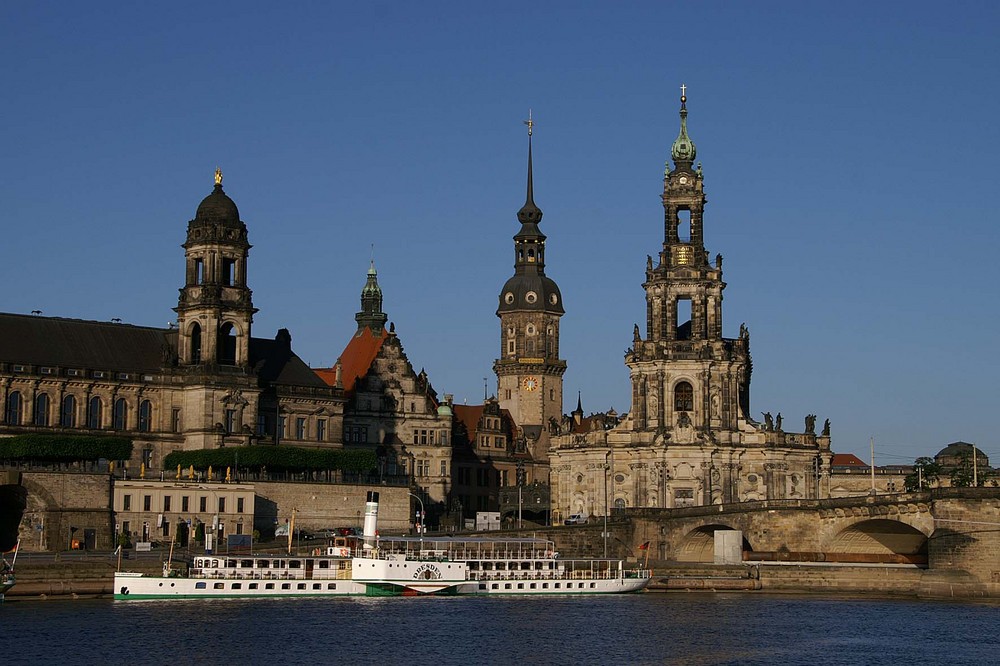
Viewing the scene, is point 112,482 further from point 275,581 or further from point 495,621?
point 495,621

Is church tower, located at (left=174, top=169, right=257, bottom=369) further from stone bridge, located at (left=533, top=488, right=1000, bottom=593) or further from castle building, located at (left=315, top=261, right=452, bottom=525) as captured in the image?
stone bridge, located at (left=533, top=488, right=1000, bottom=593)

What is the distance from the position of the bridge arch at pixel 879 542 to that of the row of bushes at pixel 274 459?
35.0 m

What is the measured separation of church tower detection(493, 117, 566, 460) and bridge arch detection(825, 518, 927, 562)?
161 ft

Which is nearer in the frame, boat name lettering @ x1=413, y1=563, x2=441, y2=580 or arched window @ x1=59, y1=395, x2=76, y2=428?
boat name lettering @ x1=413, y1=563, x2=441, y2=580

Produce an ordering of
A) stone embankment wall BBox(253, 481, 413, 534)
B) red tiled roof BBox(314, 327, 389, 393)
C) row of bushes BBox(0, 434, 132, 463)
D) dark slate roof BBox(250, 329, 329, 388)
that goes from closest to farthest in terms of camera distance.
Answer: row of bushes BBox(0, 434, 132, 463), stone embankment wall BBox(253, 481, 413, 534), dark slate roof BBox(250, 329, 329, 388), red tiled roof BBox(314, 327, 389, 393)

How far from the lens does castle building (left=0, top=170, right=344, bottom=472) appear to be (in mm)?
134875

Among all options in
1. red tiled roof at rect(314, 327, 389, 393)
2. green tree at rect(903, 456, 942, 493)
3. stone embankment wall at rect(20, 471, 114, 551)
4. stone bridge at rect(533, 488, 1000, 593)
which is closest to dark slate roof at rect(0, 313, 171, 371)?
stone embankment wall at rect(20, 471, 114, 551)

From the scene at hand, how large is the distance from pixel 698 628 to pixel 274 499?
4380cm

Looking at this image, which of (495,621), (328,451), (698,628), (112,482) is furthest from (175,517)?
(698,628)

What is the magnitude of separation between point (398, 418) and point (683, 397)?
23.5 m

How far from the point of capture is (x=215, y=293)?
138875mm

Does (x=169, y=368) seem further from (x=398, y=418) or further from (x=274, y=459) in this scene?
(x=398, y=418)

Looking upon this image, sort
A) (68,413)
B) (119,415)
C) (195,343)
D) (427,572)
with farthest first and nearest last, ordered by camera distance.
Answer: (195,343)
(119,415)
(68,413)
(427,572)

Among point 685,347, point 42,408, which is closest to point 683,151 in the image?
point 685,347
